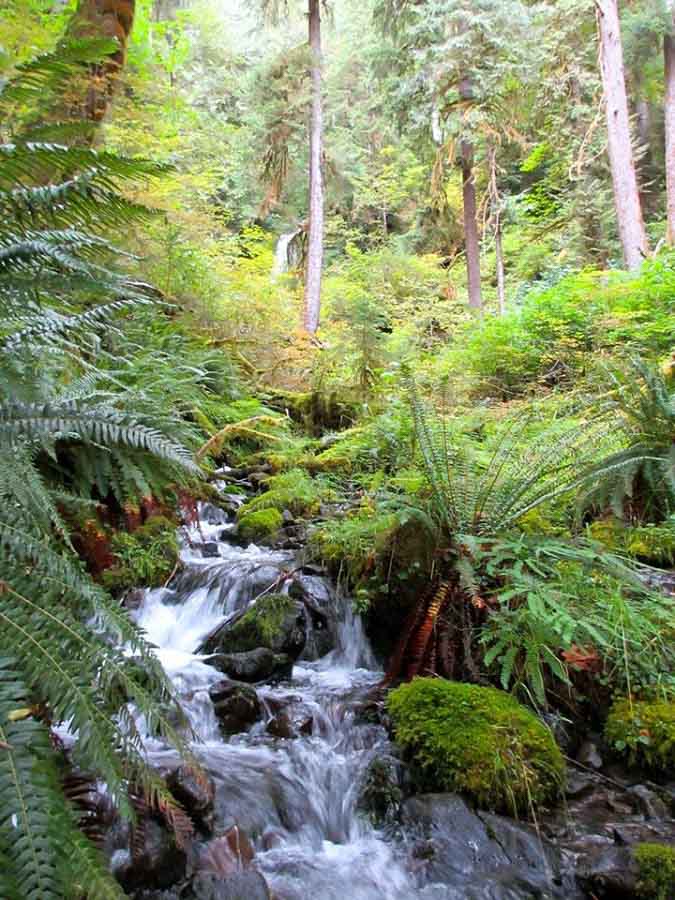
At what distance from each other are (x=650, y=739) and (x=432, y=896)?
1.25 m

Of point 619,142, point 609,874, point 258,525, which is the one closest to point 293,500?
point 258,525

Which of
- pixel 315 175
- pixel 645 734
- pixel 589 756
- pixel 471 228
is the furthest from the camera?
pixel 315 175

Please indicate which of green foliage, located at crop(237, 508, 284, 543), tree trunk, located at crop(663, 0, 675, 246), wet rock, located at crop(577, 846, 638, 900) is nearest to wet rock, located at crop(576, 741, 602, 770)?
wet rock, located at crop(577, 846, 638, 900)

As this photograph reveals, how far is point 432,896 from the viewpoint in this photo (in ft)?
7.52

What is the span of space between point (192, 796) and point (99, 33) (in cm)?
688

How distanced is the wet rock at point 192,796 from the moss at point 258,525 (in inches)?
116

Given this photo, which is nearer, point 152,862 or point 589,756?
point 152,862

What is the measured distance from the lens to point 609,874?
7.39 ft

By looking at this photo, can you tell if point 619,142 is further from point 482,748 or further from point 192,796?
point 192,796

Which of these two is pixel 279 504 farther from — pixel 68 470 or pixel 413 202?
pixel 413 202

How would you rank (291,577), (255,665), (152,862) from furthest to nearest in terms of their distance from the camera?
1. (291,577)
2. (255,665)
3. (152,862)

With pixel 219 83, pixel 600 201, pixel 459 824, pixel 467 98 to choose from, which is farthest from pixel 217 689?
pixel 219 83

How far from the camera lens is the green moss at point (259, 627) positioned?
3.78m

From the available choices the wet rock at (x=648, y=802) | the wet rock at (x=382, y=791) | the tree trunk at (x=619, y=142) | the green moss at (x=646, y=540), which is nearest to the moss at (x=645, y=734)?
the wet rock at (x=648, y=802)
